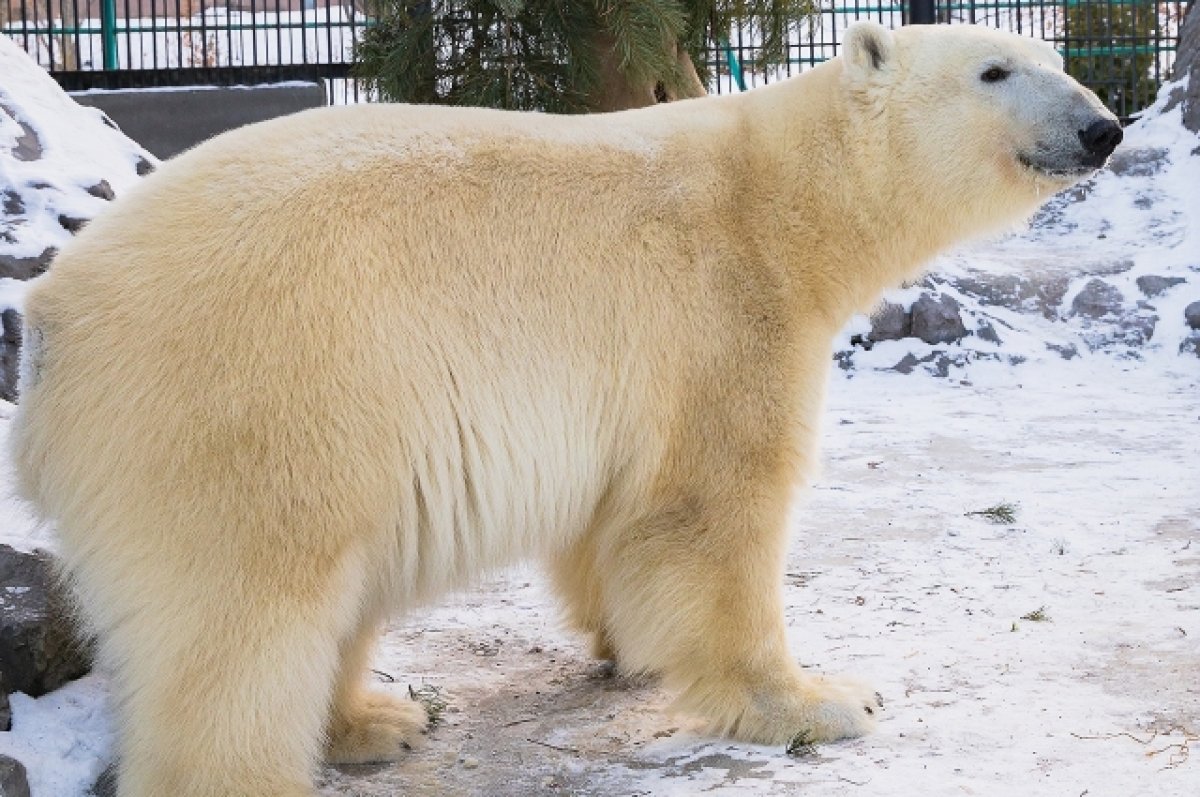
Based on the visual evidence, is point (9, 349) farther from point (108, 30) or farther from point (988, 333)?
point (108, 30)

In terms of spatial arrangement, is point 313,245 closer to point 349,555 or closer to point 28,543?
point 349,555

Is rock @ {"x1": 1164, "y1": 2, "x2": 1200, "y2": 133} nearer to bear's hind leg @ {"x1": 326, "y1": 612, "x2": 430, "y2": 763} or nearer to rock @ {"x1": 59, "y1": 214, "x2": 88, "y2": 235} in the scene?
rock @ {"x1": 59, "y1": 214, "x2": 88, "y2": 235}

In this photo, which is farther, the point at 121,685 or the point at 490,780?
the point at 490,780

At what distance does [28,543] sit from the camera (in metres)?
3.05

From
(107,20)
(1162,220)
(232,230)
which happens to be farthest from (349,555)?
(107,20)

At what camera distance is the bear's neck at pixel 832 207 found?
3180mm

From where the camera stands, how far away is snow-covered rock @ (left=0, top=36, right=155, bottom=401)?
4.29 m

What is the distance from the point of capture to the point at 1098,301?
7.48 meters

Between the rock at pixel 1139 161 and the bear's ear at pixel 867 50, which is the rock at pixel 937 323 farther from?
the bear's ear at pixel 867 50

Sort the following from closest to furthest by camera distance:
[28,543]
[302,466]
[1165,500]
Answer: [302,466] → [28,543] → [1165,500]

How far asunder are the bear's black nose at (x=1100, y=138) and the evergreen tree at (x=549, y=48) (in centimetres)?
321

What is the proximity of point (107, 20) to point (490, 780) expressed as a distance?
26.3ft

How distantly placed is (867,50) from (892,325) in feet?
13.6

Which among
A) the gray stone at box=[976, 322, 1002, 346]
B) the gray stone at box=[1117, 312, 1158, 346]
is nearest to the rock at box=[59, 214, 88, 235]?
the gray stone at box=[976, 322, 1002, 346]
